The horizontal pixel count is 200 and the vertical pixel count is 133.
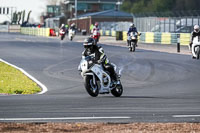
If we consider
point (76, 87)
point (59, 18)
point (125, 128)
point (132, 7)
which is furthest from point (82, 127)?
point (59, 18)

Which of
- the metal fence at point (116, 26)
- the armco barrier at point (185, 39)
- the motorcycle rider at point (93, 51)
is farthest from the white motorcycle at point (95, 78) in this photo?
the metal fence at point (116, 26)

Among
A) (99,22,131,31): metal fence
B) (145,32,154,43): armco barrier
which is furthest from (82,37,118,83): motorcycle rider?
(99,22,131,31): metal fence

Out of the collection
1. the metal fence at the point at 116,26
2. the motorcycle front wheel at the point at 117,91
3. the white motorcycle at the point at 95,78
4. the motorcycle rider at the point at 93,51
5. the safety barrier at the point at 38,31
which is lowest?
the motorcycle front wheel at the point at 117,91

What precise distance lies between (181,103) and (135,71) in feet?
40.5

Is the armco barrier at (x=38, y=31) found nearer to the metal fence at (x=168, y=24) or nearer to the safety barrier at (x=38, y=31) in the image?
the safety barrier at (x=38, y=31)

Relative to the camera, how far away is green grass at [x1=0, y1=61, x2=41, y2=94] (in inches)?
703

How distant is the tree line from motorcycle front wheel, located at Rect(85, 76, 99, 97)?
304 feet

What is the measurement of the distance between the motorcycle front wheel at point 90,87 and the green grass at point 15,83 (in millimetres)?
3462

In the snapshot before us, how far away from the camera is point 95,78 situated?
1460cm

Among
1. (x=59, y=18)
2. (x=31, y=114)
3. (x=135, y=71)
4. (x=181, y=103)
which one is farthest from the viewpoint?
(x=59, y=18)

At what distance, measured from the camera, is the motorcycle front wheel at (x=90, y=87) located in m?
14.4

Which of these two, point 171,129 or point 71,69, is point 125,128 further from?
point 71,69

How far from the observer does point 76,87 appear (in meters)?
19.8

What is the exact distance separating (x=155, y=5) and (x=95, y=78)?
111 meters
